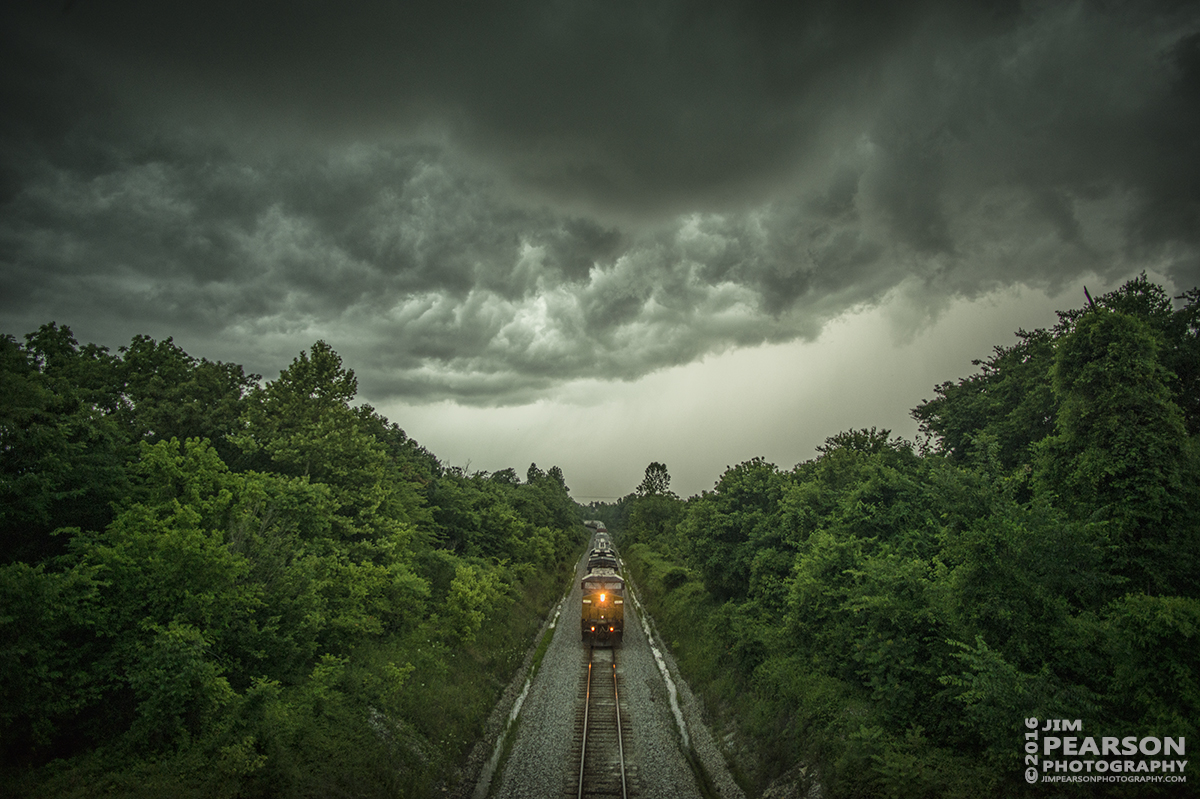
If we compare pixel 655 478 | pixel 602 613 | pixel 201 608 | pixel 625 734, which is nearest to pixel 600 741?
pixel 625 734

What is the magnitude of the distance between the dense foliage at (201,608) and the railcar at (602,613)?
4.50 metres

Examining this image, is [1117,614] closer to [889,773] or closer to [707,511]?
[889,773]

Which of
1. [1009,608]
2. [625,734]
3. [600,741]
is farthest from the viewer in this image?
[625,734]

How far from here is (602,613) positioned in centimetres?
2706

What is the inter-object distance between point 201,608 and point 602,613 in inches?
750

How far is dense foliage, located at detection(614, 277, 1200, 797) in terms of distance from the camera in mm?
9102

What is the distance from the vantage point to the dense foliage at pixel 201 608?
10156mm

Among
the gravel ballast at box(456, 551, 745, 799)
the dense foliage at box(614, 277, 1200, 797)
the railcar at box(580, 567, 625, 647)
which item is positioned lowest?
the gravel ballast at box(456, 551, 745, 799)

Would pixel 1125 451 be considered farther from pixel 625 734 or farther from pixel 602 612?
pixel 602 612

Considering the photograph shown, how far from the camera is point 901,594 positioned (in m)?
13.2

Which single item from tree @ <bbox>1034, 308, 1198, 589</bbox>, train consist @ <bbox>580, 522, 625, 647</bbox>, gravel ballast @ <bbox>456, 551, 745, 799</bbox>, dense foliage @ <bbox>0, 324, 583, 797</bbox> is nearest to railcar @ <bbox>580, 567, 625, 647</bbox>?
train consist @ <bbox>580, 522, 625, 647</bbox>

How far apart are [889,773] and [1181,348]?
2268 centimetres

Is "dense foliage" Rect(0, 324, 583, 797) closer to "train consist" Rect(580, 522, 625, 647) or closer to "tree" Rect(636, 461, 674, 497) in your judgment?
"train consist" Rect(580, 522, 625, 647)

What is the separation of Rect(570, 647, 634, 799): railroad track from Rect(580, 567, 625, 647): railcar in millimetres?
3141
